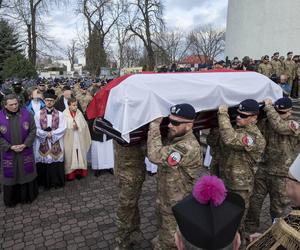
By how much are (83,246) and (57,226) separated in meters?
0.76

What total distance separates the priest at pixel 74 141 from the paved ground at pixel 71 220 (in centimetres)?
40

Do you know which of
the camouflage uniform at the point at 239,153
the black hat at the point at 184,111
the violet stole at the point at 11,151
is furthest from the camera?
the violet stole at the point at 11,151

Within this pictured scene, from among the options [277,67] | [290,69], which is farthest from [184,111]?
[290,69]

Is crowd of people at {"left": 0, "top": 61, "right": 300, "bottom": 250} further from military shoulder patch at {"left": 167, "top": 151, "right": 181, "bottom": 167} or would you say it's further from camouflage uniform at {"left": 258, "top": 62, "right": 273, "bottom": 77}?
camouflage uniform at {"left": 258, "top": 62, "right": 273, "bottom": 77}

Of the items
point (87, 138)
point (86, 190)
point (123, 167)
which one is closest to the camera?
point (123, 167)

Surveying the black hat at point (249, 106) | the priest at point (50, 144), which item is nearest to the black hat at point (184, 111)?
the black hat at point (249, 106)

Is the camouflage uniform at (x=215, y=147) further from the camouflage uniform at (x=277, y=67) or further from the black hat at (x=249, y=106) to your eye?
the camouflage uniform at (x=277, y=67)

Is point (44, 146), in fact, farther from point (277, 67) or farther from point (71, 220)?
point (277, 67)

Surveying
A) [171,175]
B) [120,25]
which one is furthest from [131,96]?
[120,25]

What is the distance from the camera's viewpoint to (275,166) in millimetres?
4625

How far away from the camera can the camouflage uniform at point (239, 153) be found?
12.6ft

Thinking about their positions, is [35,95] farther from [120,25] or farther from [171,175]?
[120,25]

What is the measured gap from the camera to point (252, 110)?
12.8ft

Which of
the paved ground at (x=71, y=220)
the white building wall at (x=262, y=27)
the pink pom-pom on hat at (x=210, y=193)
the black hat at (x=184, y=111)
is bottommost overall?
the paved ground at (x=71, y=220)
